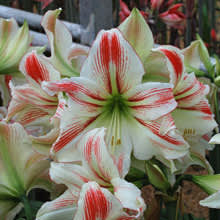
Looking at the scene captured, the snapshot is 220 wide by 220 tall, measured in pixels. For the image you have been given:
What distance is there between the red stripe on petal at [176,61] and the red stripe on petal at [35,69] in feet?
0.44

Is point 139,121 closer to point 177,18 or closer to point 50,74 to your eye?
point 50,74

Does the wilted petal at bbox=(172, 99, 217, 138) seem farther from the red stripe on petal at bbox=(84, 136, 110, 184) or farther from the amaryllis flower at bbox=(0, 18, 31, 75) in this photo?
the amaryllis flower at bbox=(0, 18, 31, 75)

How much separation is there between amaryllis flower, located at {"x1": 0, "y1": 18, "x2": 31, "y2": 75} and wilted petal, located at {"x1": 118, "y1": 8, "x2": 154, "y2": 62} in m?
0.17

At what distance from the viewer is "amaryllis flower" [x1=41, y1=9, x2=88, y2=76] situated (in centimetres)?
49

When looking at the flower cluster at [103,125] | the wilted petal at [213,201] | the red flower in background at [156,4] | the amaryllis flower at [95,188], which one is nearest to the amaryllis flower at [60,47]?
the flower cluster at [103,125]

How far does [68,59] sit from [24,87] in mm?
62

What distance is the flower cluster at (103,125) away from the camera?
1.34 feet

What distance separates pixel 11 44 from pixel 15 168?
184 mm

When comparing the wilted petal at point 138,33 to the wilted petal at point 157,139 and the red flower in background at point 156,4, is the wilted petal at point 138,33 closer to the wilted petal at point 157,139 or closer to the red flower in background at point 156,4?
the wilted petal at point 157,139

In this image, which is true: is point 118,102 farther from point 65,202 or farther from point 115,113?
point 65,202

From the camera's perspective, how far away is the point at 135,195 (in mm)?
374

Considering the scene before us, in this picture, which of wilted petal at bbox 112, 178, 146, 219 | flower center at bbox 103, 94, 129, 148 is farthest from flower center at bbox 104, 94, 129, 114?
wilted petal at bbox 112, 178, 146, 219

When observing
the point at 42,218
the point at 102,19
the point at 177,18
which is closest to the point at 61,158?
the point at 42,218

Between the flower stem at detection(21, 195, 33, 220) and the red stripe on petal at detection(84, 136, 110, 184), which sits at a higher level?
the red stripe on petal at detection(84, 136, 110, 184)
